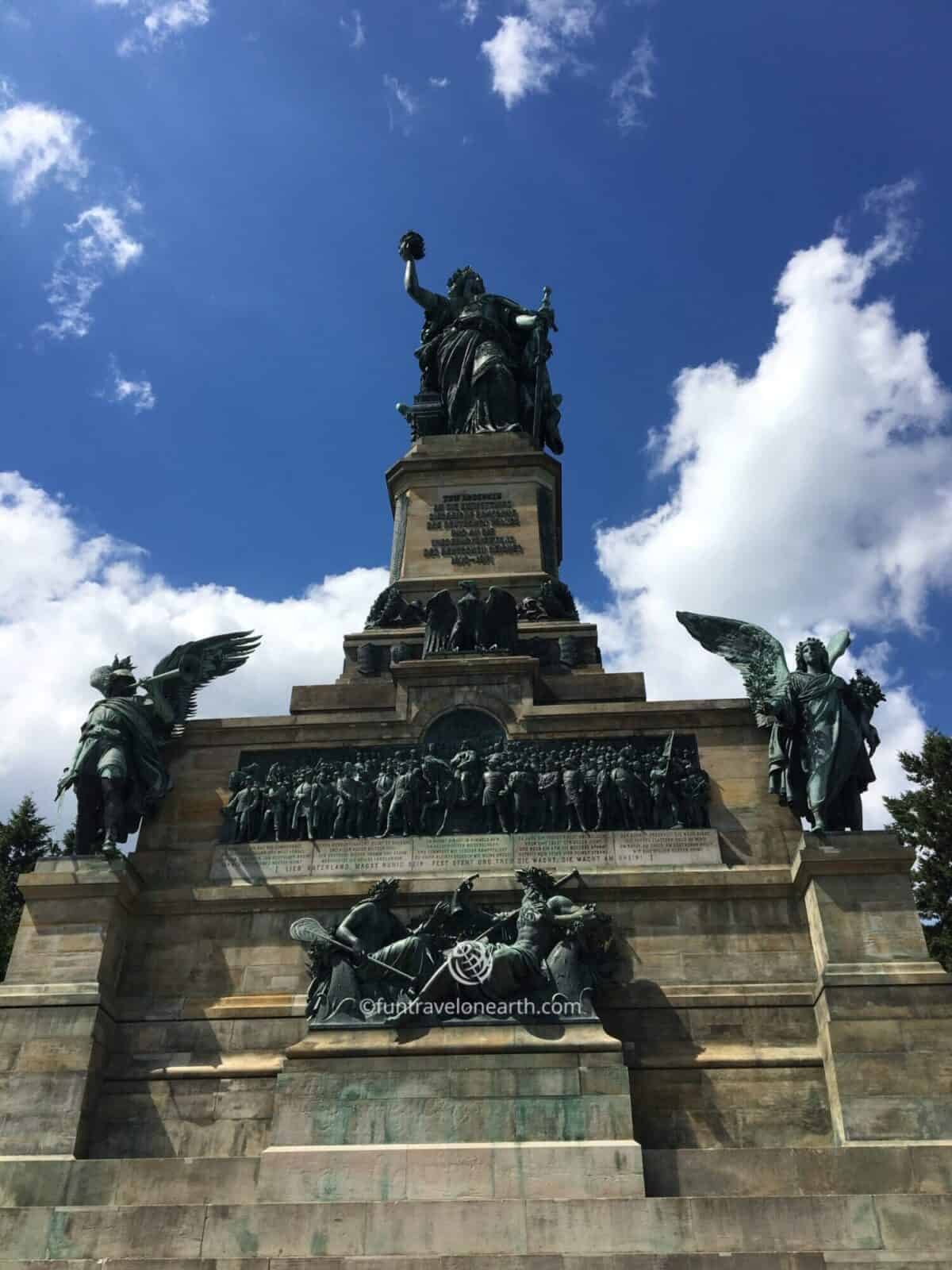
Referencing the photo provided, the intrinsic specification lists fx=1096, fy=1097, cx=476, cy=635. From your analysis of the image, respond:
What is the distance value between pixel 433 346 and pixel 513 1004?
17945 millimetres

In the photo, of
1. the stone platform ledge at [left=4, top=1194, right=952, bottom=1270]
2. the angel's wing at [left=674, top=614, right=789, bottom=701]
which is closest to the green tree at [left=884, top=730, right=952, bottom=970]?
the angel's wing at [left=674, top=614, right=789, bottom=701]

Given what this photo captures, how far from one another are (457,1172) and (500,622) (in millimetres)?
9597

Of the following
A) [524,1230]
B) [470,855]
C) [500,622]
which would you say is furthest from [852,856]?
[500,622]

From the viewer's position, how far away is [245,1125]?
1485 centimetres

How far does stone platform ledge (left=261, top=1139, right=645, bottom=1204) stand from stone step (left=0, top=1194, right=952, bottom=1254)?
545 mm

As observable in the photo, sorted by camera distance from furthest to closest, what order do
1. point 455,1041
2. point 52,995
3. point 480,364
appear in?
point 480,364 → point 52,995 → point 455,1041

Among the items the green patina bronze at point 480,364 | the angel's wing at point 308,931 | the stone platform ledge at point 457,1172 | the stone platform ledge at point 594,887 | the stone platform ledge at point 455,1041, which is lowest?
the stone platform ledge at point 457,1172

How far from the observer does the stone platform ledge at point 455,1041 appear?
14.1 meters

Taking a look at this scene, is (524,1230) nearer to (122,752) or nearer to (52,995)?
(52,995)

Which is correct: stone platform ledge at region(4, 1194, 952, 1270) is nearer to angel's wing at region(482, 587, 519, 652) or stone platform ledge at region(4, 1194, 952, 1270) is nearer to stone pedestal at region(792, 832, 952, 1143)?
stone pedestal at region(792, 832, 952, 1143)

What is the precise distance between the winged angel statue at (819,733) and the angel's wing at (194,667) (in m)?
9.36

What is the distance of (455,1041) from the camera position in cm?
1426

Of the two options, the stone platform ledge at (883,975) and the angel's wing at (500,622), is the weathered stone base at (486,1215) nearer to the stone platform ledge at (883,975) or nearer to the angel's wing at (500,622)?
the stone platform ledge at (883,975)

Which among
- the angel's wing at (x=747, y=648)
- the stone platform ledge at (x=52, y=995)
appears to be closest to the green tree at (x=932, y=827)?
the angel's wing at (x=747, y=648)
